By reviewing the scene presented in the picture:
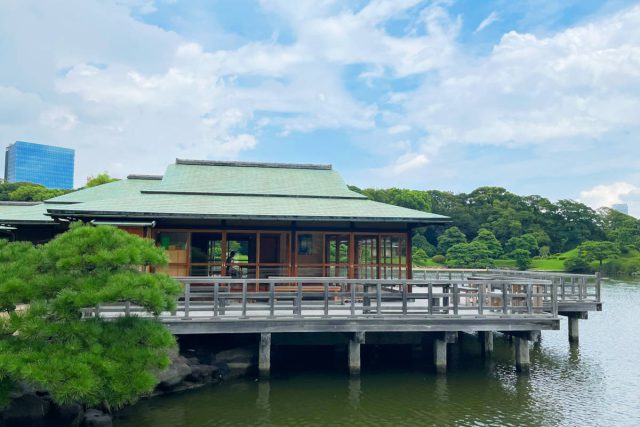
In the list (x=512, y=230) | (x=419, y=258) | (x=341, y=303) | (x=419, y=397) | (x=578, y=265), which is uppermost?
(x=512, y=230)

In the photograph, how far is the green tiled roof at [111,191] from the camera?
65.4 feet

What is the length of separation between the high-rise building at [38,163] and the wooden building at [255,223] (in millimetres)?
183590

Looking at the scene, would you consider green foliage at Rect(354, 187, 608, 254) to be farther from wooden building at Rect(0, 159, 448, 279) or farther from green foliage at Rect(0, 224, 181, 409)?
green foliage at Rect(0, 224, 181, 409)

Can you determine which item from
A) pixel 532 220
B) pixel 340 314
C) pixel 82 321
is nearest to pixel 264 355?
pixel 340 314

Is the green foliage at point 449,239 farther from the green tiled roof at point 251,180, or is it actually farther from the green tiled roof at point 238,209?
the green tiled roof at point 238,209

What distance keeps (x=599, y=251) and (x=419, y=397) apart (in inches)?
2303

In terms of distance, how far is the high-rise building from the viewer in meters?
179

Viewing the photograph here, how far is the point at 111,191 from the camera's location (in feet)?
Result: 68.1

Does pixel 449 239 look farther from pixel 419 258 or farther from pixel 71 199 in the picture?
pixel 71 199

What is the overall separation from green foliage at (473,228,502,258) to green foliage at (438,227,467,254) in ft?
7.92

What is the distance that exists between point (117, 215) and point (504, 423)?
37.2 feet

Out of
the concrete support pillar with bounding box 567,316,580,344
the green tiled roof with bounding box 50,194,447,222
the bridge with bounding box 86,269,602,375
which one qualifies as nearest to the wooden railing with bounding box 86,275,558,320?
the bridge with bounding box 86,269,602,375

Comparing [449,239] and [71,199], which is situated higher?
[449,239]

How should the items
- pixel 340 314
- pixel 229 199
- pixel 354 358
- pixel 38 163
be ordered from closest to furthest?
pixel 340 314, pixel 354 358, pixel 229 199, pixel 38 163
